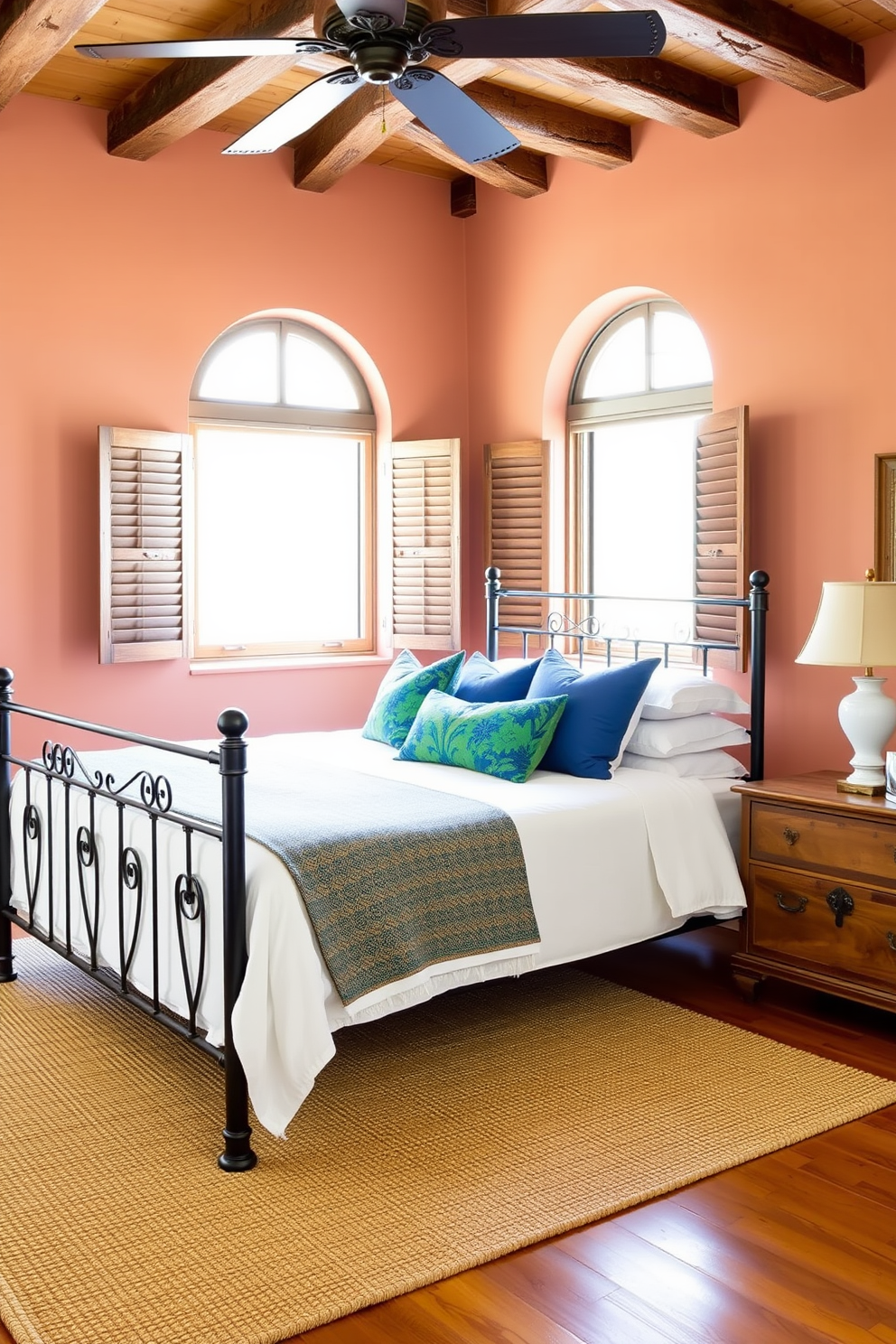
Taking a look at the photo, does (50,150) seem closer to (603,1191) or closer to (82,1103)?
(82,1103)

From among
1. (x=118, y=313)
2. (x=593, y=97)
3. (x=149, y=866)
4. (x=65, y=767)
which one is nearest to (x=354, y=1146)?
(x=149, y=866)

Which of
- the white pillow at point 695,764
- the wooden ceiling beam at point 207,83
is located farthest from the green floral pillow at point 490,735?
the wooden ceiling beam at point 207,83

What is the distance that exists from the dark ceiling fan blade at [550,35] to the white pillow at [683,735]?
193 centimetres

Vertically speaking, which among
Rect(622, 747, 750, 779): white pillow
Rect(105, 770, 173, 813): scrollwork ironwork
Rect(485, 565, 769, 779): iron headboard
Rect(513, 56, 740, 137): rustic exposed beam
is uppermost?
Rect(513, 56, 740, 137): rustic exposed beam

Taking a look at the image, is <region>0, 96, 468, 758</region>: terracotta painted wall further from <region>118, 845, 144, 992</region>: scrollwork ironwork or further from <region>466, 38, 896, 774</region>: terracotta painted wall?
<region>118, 845, 144, 992</region>: scrollwork ironwork

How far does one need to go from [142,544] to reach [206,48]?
233cm

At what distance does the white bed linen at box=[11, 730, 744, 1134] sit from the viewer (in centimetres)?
250

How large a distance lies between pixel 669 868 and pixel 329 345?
296 centimetres

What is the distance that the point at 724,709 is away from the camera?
3.82 metres

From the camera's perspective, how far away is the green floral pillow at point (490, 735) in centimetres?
358

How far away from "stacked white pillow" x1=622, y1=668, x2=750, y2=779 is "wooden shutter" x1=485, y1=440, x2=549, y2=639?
144 cm

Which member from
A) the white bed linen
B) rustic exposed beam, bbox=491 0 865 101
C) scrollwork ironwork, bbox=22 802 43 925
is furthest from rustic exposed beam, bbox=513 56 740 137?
scrollwork ironwork, bbox=22 802 43 925

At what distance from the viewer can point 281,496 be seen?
532 centimetres

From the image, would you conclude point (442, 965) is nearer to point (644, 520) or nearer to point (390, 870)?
point (390, 870)
